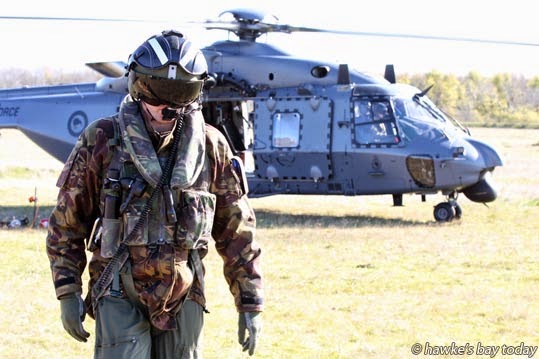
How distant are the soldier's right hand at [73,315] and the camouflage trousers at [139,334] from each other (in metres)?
0.06

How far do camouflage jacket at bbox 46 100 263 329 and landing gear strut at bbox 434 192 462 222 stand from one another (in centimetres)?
906

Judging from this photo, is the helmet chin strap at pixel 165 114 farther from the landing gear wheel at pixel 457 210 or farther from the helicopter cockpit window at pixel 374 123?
the landing gear wheel at pixel 457 210

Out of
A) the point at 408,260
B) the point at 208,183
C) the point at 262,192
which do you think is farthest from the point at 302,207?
the point at 208,183

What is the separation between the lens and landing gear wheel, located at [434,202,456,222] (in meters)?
12.3

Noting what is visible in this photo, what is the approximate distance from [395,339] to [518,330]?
36.1 inches

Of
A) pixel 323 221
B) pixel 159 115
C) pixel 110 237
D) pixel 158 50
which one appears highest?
pixel 158 50

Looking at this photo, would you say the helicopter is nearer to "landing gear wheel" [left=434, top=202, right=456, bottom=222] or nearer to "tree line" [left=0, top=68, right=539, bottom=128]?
"landing gear wheel" [left=434, top=202, right=456, bottom=222]

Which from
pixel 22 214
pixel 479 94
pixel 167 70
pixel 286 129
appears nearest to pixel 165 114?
pixel 167 70

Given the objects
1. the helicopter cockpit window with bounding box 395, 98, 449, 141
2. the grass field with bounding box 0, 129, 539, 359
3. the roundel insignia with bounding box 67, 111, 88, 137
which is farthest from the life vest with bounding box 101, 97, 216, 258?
the roundel insignia with bounding box 67, 111, 88, 137

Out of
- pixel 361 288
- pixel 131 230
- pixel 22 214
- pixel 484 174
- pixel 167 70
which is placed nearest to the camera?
pixel 131 230

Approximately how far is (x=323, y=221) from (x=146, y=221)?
30.5 ft

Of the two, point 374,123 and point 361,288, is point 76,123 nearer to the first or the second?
point 374,123

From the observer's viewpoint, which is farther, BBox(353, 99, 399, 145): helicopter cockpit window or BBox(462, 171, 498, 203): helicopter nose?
BBox(462, 171, 498, 203): helicopter nose

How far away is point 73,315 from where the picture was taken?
338 centimetres
